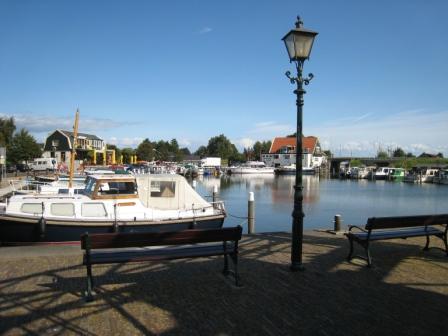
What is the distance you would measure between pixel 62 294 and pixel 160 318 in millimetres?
1916

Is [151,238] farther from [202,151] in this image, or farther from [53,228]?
[202,151]

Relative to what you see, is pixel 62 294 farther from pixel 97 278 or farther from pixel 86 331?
pixel 86 331

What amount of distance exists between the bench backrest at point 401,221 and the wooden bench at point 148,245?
117 inches

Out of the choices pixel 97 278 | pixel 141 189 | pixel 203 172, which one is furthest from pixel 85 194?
pixel 203 172

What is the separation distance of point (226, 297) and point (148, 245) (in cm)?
154

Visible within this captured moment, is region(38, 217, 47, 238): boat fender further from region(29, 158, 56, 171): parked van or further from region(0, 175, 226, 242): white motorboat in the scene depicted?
region(29, 158, 56, 171): parked van

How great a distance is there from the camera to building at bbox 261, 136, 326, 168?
4916 inches

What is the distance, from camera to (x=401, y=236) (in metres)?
8.98

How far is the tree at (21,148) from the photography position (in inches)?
2608

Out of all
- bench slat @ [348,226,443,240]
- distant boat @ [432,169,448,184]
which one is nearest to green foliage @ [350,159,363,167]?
distant boat @ [432,169,448,184]

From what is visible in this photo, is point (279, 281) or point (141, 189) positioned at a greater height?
point (141, 189)

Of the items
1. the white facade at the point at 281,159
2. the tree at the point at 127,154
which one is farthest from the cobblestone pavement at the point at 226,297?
the white facade at the point at 281,159

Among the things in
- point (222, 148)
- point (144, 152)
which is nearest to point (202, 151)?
point (222, 148)

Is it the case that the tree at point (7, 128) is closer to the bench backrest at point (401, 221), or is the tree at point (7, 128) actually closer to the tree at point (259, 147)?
the bench backrest at point (401, 221)
